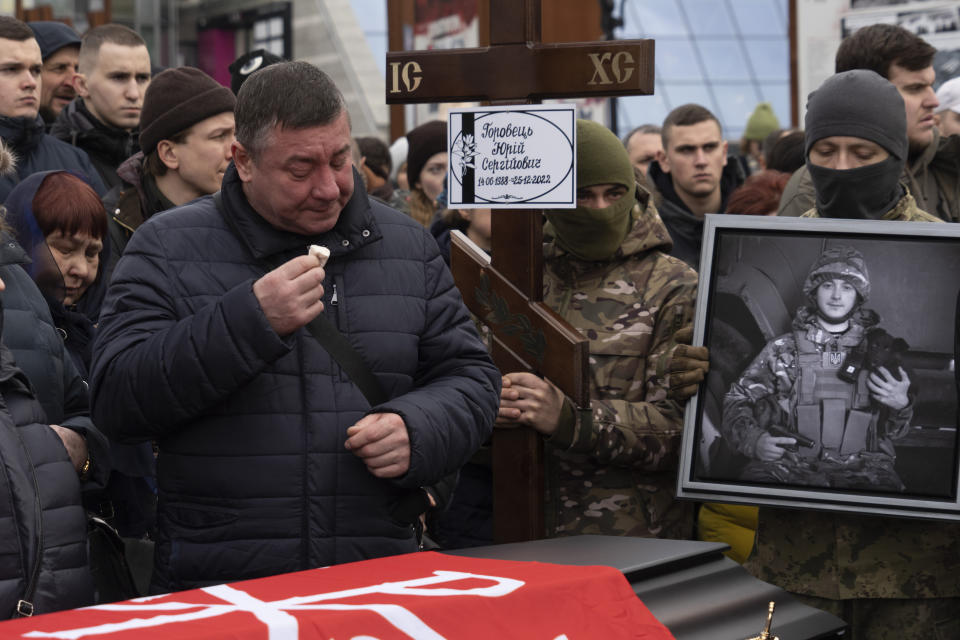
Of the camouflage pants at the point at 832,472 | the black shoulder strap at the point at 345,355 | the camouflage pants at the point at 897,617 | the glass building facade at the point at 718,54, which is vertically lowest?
the camouflage pants at the point at 897,617

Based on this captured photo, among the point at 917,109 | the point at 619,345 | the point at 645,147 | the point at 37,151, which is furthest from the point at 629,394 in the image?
the point at 645,147

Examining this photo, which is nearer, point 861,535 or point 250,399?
point 250,399

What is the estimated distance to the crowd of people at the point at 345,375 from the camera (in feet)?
8.91

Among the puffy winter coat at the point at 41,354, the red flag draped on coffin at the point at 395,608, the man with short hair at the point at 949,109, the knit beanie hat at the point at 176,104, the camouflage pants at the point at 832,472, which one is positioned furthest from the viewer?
the man with short hair at the point at 949,109

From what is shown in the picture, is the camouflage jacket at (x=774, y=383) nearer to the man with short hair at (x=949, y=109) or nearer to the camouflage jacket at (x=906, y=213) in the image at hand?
the camouflage jacket at (x=906, y=213)

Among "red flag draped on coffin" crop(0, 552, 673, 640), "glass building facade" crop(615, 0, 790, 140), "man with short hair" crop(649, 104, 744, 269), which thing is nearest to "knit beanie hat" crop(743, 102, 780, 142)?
"man with short hair" crop(649, 104, 744, 269)

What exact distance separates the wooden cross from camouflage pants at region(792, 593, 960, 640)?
822 mm

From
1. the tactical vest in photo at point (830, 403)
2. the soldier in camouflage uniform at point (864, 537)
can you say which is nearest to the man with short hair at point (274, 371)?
the tactical vest in photo at point (830, 403)

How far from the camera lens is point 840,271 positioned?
134 inches

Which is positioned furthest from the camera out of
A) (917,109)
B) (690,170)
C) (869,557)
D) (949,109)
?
(690,170)

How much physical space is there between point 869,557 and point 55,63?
483 cm

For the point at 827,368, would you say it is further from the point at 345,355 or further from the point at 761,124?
the point at 761,124

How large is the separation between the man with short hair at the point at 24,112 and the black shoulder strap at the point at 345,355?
270 centimetres

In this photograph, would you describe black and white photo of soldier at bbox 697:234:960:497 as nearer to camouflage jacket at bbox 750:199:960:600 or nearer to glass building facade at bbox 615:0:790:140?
camouflage jacket at bbox 750:199:960:600
